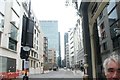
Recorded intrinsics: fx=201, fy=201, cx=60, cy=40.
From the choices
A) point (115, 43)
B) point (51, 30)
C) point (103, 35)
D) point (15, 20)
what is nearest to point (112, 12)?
point (115, 43)

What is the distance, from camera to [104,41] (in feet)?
9.68

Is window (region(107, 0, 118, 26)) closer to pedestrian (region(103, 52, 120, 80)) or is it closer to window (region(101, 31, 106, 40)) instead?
Result: window (region(101, 31, 106, 40))

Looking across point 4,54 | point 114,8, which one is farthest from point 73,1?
point 4,54

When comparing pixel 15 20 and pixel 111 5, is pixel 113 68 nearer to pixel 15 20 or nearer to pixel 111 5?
pixel 111 5

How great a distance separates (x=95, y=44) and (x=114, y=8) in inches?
47.4

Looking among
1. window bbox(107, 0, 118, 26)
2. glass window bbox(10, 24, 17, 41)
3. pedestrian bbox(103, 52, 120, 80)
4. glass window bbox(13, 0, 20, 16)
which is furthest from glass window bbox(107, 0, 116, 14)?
glass window bbox(13, 0, 20, 16)

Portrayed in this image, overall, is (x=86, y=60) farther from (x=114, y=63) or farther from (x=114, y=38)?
(x=114, y=63)

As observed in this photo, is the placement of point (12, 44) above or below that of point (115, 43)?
above

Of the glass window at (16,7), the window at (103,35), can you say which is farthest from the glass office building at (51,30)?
the window at (103,35)

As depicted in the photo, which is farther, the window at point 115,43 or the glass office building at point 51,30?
the glass office building at point 51,30

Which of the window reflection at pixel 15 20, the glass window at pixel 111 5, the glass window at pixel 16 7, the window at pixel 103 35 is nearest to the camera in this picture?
the glass window at pixel 111 5

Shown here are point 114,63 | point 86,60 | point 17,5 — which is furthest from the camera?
point 17,5

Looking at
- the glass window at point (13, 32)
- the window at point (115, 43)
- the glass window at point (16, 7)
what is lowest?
the window at point (115, 43)

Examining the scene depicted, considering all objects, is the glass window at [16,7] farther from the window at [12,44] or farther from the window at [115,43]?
the window at [115,43]
